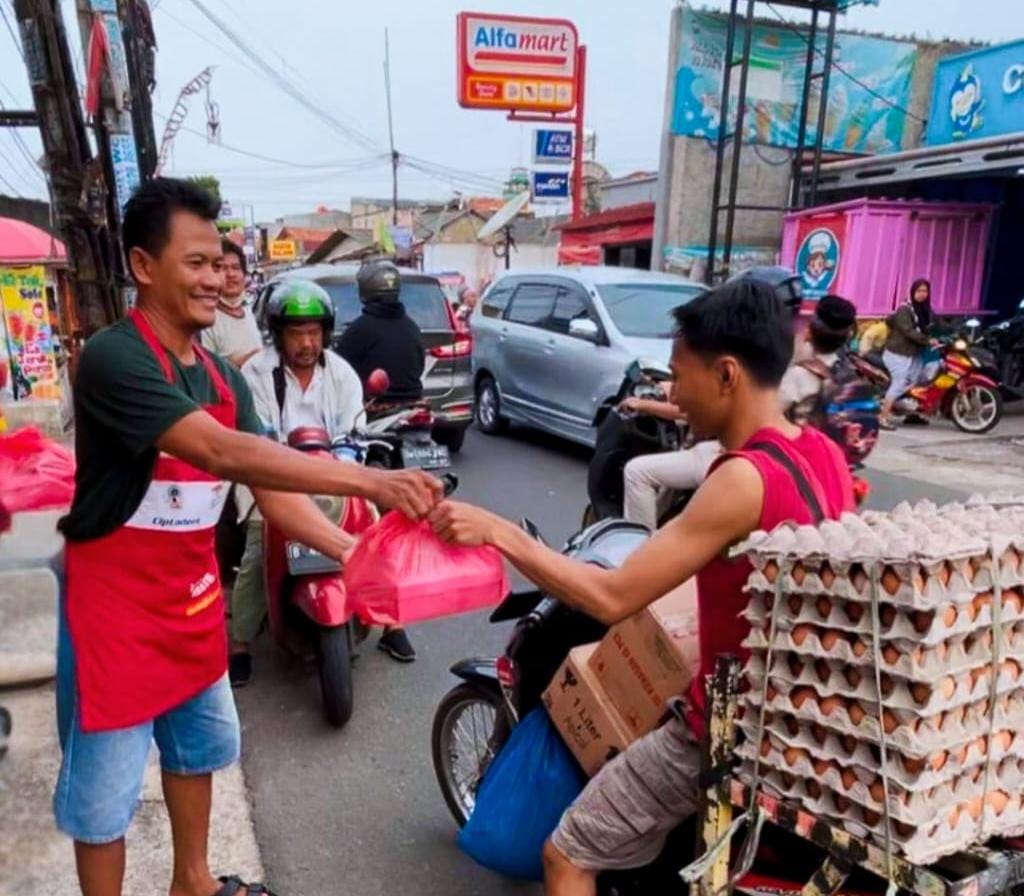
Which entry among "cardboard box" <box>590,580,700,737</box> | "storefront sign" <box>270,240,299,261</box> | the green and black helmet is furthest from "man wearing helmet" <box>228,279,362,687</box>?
"storefront sign" <box>270,240,299,261</box>

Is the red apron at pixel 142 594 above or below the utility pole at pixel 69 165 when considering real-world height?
below

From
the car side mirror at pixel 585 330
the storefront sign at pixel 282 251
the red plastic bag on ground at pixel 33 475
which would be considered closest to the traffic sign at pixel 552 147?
the car side mirror at pixel 585 330

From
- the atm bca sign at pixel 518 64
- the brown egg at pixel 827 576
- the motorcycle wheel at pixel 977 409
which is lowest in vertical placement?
the motorcycle wheel at pixel 977 409

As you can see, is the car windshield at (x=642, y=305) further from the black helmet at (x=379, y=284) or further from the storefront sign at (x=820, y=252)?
the storefront sign at (x=820, y=252)

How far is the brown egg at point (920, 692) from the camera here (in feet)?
4.05

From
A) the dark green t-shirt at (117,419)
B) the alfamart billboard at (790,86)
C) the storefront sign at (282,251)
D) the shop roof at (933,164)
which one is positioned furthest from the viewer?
the storefront sign at (282,251)

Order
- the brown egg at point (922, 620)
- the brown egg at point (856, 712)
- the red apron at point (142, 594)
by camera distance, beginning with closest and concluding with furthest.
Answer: the brown egg at point (922, 620), the brown egg at point (856, 712), the red apron at point (142, 594)

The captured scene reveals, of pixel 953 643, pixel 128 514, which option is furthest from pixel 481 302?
pixel 953 643

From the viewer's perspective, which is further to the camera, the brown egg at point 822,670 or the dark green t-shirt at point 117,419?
the dark green t-shirt at point 117,419

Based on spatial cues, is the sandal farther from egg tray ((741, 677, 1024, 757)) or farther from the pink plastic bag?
egg tray ((741, 677, 1024, 757))

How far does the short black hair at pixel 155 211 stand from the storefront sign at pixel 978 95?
41.0ft

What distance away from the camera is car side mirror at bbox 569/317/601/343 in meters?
7.25

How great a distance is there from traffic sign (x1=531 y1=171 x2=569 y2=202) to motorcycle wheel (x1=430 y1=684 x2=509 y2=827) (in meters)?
15.4

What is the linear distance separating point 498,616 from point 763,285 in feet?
4.69
